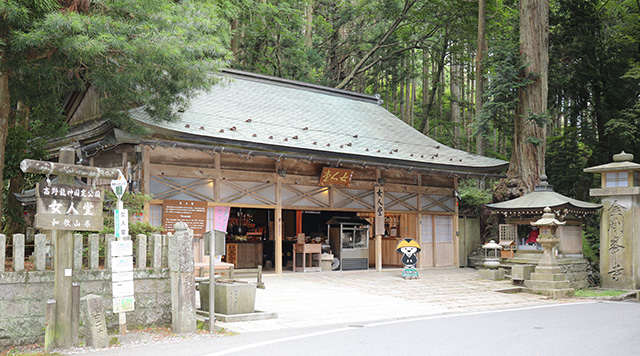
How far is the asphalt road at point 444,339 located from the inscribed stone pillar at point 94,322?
27cm

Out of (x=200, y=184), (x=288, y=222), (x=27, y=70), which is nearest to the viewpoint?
(x=27, y=70)

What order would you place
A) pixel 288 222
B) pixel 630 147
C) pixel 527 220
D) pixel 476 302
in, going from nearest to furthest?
pixel 476 302, pixel 527 220, pixel 288 222, pixel 630 147

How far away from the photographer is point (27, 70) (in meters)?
9.41

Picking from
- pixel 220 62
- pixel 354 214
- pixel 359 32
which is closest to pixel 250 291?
pixel 220 62

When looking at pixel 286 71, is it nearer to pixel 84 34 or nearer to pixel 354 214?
pixel 354 214

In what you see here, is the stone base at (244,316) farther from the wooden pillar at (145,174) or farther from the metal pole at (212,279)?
the wooden pillar at (145,174)

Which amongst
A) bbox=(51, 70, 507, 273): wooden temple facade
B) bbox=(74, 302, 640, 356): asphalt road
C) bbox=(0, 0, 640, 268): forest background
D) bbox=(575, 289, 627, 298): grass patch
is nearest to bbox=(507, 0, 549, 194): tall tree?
bbox=(0, 0, 640, 268): forest background

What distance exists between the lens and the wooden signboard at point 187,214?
43.8 ft

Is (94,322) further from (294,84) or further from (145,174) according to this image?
(294,84)

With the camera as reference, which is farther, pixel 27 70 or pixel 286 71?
pixel 286 71

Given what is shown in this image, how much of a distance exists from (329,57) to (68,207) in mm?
23969

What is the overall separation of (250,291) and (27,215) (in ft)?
31.4

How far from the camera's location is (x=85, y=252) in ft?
27.8

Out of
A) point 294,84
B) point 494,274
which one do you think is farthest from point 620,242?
point 294,84
